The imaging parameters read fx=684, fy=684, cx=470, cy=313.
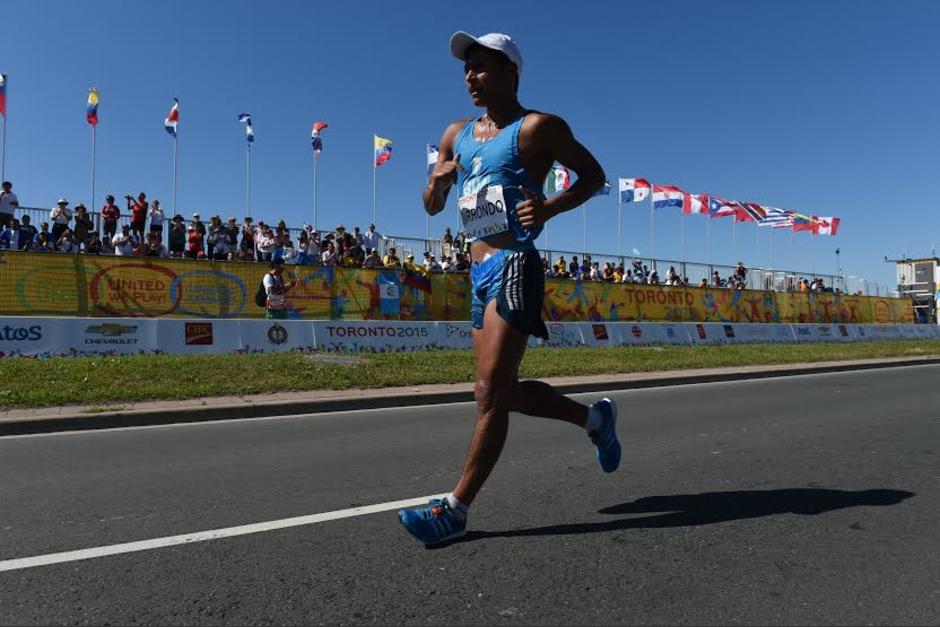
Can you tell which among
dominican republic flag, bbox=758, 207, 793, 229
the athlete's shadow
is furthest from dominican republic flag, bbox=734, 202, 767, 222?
the athlete's shadow

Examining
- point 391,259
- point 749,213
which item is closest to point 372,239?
point 391,259

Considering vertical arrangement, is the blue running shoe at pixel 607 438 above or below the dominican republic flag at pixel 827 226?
below

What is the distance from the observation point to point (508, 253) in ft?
10.1

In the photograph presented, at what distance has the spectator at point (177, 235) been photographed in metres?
16.0

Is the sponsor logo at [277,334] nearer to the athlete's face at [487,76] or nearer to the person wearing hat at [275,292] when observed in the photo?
the person wearing hat at [275,292]

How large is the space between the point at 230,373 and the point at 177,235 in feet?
26.4

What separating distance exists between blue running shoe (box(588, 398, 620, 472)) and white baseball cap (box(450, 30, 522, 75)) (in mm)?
1786

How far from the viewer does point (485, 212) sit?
314 cm

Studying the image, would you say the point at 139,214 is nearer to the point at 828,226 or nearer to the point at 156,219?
the point at 156,219

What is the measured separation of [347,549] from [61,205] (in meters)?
14.9

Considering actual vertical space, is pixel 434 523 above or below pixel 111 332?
Answer: below

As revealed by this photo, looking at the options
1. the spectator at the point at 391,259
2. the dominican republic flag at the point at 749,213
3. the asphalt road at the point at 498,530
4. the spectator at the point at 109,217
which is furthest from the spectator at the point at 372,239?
the dominican republic flag at the point at 749,213

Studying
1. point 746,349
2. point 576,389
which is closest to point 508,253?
point 576,389

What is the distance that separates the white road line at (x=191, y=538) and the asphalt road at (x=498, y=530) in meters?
0.07
